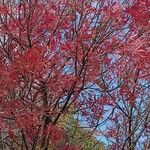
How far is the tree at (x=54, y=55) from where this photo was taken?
23.3 feet

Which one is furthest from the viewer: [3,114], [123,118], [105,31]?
[123,118]

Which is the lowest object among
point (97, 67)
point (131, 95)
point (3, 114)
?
point (3, 114)

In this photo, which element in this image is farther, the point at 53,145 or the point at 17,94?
the point at 53,145

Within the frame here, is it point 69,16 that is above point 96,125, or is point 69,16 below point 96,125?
above

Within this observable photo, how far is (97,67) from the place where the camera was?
7309 mm

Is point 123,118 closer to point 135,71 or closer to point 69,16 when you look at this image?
point 135,71

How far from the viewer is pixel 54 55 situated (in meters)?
7.49

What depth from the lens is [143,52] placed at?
7184mm

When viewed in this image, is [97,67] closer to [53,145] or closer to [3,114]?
[3,114]

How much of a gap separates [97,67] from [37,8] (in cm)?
137

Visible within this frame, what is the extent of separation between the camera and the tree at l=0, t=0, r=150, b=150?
23.3 feet

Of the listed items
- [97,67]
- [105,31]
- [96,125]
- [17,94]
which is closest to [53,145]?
[96,125]

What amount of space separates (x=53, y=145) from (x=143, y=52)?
2.83 m

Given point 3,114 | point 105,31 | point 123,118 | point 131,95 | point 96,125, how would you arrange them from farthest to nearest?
point 123,118
point 131,95
point 96,125
point 3,114
point 105,31
